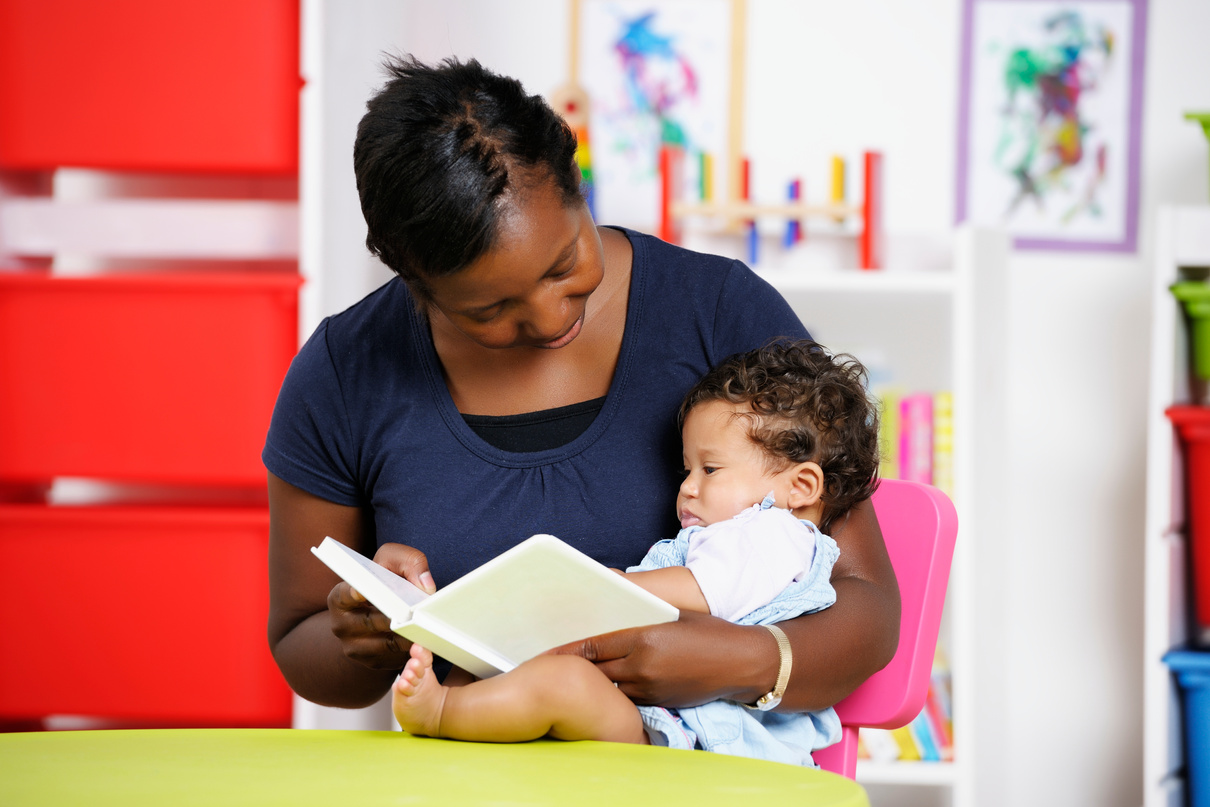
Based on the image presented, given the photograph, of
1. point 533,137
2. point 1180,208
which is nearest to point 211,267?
point 533,137

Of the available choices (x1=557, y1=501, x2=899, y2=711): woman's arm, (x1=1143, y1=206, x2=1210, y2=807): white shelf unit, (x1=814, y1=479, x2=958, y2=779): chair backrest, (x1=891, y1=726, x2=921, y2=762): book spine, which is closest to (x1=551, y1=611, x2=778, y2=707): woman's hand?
(x1=557, y1=501, x2=899, y2=711): woman's arm

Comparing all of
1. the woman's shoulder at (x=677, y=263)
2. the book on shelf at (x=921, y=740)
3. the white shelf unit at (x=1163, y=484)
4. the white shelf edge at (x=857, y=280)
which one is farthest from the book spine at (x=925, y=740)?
the woman's shoulder at (x=677, y=263)

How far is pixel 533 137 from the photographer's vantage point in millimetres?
971

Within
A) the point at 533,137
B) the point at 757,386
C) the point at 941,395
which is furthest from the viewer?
the point at 941,395

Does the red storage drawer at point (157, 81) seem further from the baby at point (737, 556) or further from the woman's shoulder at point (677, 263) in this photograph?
the baby at point (737, 556)

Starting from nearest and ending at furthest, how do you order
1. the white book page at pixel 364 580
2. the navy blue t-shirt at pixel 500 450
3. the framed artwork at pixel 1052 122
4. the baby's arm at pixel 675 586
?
the white book page at pixel 364 580 < the baby's arm at pixel 675 586 < the navy blue t-shirt at pixel 500 450 < the framed artwork at pixel 1052 122

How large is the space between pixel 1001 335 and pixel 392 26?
1.46 metres

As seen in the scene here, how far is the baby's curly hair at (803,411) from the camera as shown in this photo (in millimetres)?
1123

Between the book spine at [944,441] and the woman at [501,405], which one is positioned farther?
the book spine at [944,441]

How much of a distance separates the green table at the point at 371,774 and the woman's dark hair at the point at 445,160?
41cm

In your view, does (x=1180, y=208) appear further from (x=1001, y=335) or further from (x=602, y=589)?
(x=602, y=589)

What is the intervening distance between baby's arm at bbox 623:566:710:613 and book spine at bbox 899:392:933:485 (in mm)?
1209

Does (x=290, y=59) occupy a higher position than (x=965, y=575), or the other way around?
(x=290, y=59)

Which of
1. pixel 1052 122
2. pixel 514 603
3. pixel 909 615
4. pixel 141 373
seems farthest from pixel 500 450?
pixel 1052 122
